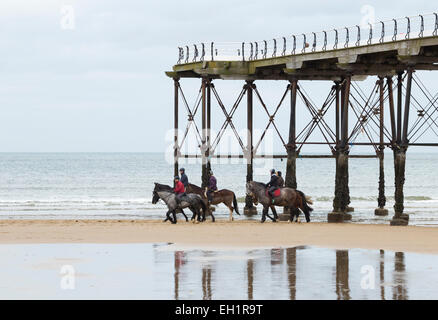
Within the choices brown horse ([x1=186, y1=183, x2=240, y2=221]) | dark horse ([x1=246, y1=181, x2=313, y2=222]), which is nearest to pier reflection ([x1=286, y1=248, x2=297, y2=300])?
dark horse ([x1=246, y1=181, x2=313, y2=222])

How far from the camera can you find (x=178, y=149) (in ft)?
159

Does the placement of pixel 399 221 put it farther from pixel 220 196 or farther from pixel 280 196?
pixel 220 196

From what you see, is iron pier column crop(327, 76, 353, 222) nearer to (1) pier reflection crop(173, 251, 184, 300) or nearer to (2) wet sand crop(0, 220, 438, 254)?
(2) wet sand crop(0, 220, 438, 254)

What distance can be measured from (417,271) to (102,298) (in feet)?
22.5

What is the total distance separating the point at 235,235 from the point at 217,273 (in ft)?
30.9

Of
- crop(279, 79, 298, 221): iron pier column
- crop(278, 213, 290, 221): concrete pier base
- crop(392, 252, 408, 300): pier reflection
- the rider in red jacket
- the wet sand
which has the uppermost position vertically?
crop(279, 79, 298, 221): iron pier column

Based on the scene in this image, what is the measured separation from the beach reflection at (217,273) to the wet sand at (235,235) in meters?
1.63

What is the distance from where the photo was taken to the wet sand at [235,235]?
85.8 ft

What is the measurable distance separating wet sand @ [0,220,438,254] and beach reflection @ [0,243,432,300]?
1627 mm

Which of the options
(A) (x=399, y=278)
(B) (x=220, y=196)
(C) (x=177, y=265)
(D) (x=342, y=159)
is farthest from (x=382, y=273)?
(D) (x=342, y=159)

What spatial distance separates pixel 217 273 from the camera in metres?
19.5

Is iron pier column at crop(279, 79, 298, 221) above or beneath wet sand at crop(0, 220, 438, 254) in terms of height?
above

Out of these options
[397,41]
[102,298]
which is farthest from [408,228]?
[102,298]

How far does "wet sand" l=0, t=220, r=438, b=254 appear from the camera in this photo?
26.1m
